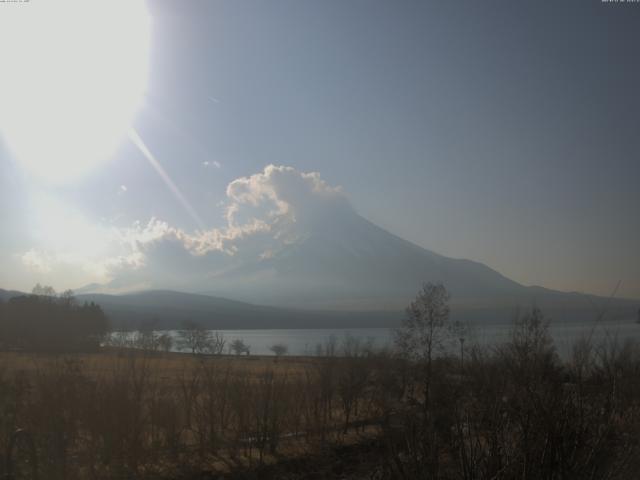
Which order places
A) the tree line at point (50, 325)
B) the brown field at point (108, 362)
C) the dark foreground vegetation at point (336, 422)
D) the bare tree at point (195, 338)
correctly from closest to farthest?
the dark foreground vegetation at point (336, 422), the brown field at point (108, 362), the tree line at point (50, 325), the bare tree at point (195, 338)

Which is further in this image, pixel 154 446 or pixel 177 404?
pixel 177 404

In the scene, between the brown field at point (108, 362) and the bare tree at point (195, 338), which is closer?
the brown field at point (108, 362)

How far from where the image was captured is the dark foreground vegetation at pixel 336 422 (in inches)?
159

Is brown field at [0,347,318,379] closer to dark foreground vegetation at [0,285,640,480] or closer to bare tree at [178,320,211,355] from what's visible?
dark foreground vegetation at [0,285,640,480]

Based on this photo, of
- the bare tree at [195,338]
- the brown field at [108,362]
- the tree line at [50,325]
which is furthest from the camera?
the bare tree at [195,338]

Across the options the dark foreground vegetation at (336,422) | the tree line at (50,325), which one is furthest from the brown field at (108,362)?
the tree line at (50,325)

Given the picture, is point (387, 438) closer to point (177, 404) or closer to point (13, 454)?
point (13, 454)

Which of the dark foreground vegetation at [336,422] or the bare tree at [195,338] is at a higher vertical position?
the dark foreground vegetation at [336,422]

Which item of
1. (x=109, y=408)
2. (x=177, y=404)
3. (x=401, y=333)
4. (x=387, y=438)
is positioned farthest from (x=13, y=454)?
(x=401, y=333)

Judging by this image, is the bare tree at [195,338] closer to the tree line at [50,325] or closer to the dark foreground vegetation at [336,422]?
the tree line at [50,325]

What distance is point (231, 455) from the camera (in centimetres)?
1286

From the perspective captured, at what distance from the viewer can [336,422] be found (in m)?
18.2

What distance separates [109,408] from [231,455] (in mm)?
3706

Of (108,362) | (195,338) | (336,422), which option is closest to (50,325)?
(195,338)
